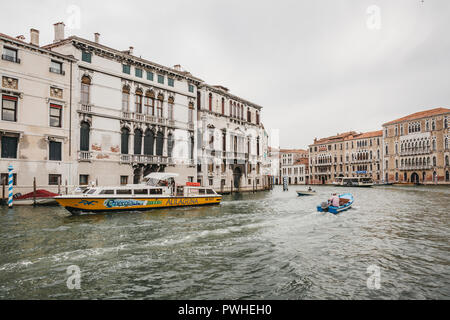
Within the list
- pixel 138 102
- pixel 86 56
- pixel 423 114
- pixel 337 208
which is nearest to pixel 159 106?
pixel 138 102

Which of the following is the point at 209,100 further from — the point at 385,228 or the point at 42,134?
the point at 385,228

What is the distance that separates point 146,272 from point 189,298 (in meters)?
1.79

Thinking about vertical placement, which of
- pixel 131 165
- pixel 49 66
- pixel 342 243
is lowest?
pixel 342 243

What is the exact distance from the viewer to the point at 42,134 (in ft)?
66.7

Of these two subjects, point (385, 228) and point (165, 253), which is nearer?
point (165, 253)

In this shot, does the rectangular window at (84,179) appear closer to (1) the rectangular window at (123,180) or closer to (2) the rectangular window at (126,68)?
(1) the rectangular window at (123,180)

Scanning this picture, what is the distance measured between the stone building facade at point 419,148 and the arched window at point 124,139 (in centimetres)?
5789

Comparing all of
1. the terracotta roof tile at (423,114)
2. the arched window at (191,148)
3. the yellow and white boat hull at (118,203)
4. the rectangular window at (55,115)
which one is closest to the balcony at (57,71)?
the rectangular window at (55,115)

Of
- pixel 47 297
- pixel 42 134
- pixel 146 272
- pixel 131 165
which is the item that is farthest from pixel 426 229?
pixel 42 134

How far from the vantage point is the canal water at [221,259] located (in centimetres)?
611

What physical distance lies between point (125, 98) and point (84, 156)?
6092mm

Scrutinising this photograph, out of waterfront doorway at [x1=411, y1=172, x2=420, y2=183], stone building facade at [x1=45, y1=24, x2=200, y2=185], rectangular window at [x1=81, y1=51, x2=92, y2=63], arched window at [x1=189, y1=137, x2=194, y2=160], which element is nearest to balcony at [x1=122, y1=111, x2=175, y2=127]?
stone building facade at [x1=45, y1=24, x2=200, y2=185]

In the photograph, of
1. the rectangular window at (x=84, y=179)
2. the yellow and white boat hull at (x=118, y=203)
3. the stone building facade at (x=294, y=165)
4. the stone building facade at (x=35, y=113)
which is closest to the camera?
the yellow and white boat hull at (x=118, y=203)

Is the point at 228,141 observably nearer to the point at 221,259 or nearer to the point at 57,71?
the point at 57,71
